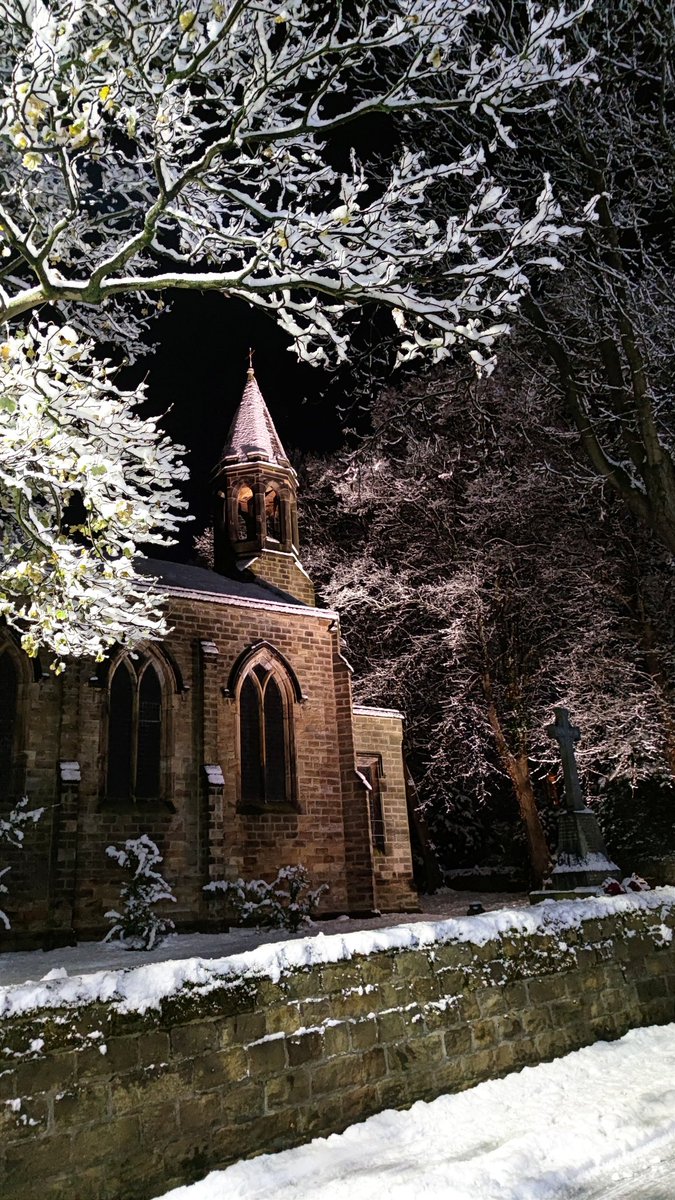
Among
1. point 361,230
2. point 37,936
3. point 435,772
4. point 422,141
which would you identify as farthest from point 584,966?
point 435,772

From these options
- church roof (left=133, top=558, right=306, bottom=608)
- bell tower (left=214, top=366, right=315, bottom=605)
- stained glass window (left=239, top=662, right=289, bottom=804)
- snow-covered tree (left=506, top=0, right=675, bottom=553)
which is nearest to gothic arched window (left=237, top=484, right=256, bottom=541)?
bell tower (left=214, top=366, right=315, bottom=605)

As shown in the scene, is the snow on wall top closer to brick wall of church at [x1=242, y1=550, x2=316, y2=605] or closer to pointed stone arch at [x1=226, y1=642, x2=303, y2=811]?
pointed stone arch at [x1=226, y1=642, x2=303, y2=811]

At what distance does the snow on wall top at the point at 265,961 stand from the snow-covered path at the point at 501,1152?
86 centimetres

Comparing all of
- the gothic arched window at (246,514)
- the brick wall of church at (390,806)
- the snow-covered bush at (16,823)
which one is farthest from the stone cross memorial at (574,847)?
the gothic arched window at (246,514)

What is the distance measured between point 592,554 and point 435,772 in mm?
8477

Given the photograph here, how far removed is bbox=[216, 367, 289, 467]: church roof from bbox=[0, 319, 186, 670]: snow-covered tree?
16782 mm

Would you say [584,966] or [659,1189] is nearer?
[659,1189]

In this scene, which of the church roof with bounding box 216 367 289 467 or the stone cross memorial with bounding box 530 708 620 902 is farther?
the church roof with bounding box 216 367 289 467

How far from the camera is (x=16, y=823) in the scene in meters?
13.9

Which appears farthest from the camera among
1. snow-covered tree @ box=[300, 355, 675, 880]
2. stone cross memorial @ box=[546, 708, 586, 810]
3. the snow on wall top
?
snow-covered tree @ box=[300, 355, 675, 880]

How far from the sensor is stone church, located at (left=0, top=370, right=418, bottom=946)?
571 inches

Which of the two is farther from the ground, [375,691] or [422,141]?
[422,141]

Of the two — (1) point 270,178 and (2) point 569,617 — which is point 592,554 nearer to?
(2) point 569,617

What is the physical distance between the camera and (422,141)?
1216cm
